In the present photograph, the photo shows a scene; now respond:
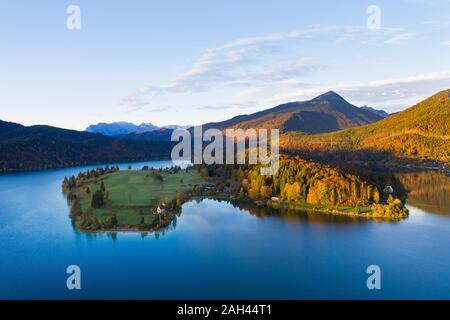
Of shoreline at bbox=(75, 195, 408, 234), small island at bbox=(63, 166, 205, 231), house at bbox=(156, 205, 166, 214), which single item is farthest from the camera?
house at bbox=(156, 205, 166, 214)

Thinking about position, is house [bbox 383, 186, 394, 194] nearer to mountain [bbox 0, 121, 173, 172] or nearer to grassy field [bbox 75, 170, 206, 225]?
grassy field [bbox 75, 170, 206, 225]

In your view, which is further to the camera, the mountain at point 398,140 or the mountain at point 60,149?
the mountain at point 60,149

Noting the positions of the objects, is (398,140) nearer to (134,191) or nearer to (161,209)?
(134,191)

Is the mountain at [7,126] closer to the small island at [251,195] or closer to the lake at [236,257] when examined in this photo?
the small island at [251,195]


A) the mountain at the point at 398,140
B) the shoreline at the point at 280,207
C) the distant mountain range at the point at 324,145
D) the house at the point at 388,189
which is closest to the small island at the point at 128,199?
the shoreline at the point at 280,207

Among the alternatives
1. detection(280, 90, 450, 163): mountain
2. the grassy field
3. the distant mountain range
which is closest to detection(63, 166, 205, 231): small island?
the grassy field
